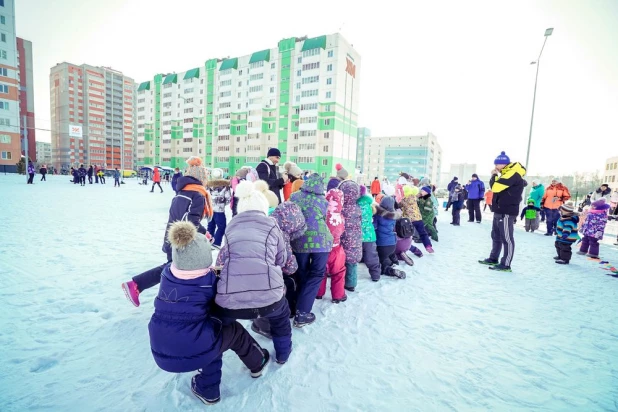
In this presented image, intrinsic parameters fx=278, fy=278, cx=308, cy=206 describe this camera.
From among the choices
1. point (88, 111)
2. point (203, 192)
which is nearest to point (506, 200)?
point (203, 192)

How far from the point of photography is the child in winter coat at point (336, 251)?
3568 mm

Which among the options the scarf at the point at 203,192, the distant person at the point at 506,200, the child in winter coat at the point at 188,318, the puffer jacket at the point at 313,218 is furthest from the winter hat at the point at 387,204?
the child in winter coat at the point at 188,318

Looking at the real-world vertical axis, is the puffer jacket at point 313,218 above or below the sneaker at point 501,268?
above

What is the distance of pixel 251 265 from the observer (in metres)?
2.05

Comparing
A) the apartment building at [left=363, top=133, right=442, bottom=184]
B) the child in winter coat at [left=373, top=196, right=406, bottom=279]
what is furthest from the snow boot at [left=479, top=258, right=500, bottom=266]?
the apartment building at [left=363, top=133, right=442, bottom=184]

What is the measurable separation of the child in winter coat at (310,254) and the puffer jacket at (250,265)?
0.81 m

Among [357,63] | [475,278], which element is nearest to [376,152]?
[357,63]

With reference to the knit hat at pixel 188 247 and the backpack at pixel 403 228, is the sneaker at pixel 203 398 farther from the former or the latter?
the backpack at pixel 403 228

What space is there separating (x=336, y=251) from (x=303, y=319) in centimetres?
96

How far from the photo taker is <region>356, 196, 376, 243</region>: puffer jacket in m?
4.30

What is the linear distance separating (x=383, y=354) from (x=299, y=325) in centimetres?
91

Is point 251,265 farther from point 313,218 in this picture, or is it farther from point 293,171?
point 293,171

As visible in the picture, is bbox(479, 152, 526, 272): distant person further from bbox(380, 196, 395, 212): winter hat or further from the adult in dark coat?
the adult in dark coat

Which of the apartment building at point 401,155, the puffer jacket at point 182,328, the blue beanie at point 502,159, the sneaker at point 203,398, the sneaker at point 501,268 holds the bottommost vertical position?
the sneaker at point 203,398
